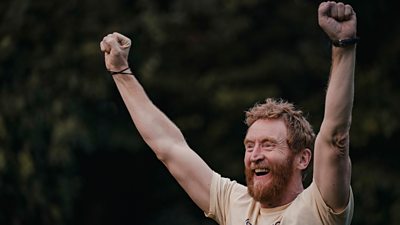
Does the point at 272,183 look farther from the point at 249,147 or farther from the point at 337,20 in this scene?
the point at 337,20

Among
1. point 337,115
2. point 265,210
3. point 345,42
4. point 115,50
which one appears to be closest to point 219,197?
point 265,210

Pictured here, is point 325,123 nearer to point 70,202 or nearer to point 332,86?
point 332,86

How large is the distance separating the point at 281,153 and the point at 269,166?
0.31 feet

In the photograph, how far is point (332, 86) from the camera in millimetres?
6023

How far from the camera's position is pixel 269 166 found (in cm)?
667

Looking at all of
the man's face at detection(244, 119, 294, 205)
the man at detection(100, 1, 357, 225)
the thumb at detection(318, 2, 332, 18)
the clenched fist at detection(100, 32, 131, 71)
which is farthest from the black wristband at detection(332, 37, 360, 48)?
the clenched fist at detection(100, 32, 131, 71)

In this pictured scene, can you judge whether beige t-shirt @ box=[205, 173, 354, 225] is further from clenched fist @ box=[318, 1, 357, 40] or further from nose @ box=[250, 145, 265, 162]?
clenched fist @ box=[318, 1, 357, 40]

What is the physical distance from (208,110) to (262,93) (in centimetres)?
122

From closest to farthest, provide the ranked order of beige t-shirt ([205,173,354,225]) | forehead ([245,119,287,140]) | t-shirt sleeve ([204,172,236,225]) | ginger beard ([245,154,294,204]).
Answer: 1. beige t-shirt ([205,173,354,225])
2. ginger beard ([245,154,294,204])
3. forehead ([245,119,287,140])
4. t-shirt sleeve ([204,172,236,225])

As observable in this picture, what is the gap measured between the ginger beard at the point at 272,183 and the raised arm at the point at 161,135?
0.47 metres

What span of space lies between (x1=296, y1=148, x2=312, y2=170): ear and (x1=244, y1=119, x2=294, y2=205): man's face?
0.19 feet

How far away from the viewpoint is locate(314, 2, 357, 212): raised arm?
5934mm

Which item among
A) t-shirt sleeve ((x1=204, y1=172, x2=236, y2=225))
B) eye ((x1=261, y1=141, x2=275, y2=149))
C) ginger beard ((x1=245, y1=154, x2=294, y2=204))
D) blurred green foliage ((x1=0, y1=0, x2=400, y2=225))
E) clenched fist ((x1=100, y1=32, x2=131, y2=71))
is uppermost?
clenched fist ((x1=100, y1=32, x2=131, y2=71))

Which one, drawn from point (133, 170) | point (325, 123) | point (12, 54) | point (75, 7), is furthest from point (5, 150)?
point (325, 123)
